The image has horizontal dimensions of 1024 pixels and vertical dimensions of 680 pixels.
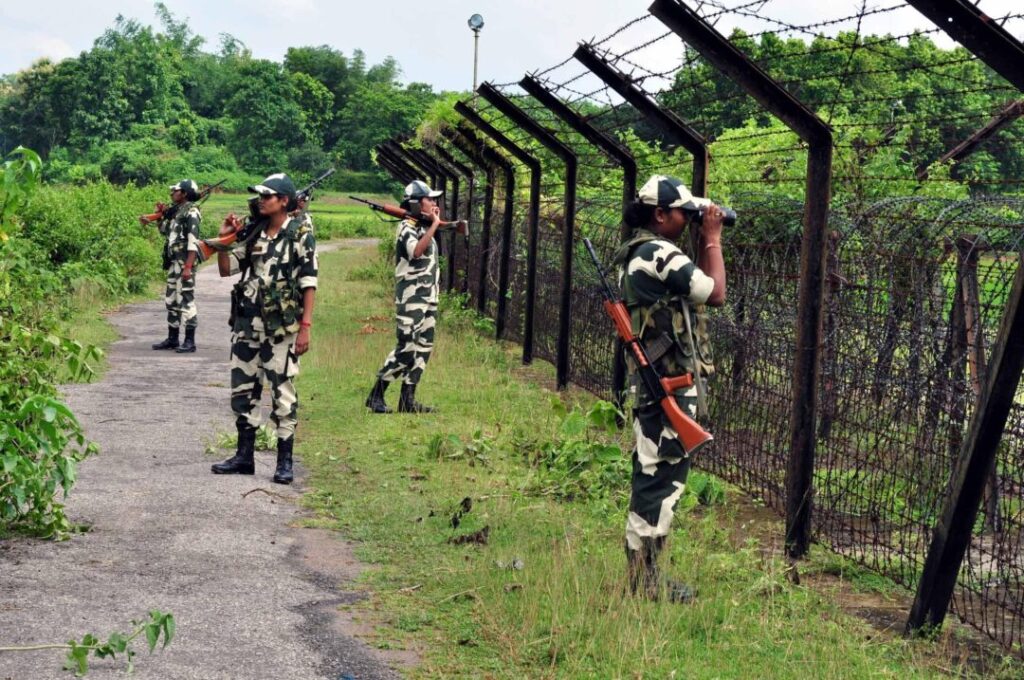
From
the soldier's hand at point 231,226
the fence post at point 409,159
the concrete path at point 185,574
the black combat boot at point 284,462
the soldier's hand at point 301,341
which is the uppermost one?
the fence post at point 409,159

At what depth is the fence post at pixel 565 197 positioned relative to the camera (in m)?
11.3

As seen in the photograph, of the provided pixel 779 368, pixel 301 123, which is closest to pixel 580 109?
pixel 779 368

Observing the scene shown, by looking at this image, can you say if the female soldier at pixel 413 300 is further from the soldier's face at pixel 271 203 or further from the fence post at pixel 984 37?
the fence post at pixel 984 37

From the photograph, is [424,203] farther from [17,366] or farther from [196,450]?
[17,366]

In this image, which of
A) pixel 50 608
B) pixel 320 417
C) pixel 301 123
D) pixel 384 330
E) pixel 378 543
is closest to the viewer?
pixel 50 608

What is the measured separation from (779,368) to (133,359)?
7948 millimetres

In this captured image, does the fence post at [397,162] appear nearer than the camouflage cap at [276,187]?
No

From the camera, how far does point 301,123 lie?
86.3m

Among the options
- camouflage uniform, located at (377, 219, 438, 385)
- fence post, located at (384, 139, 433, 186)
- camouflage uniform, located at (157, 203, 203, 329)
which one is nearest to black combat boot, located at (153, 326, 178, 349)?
camouflage uniform, located at (157, 203, 203, 329)

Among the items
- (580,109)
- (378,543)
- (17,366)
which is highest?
(580,109)

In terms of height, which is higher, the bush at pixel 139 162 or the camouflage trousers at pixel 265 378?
the bush at pixel 139 162

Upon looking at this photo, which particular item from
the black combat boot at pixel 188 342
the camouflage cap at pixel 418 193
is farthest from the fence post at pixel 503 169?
the camouflage cap at pixel 418 193

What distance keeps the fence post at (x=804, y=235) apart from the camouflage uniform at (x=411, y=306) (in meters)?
4.17

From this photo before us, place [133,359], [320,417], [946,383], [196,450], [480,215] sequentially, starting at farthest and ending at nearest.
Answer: [480,215] < [133,359] < [320,417] < [196,450] < [946,383]
